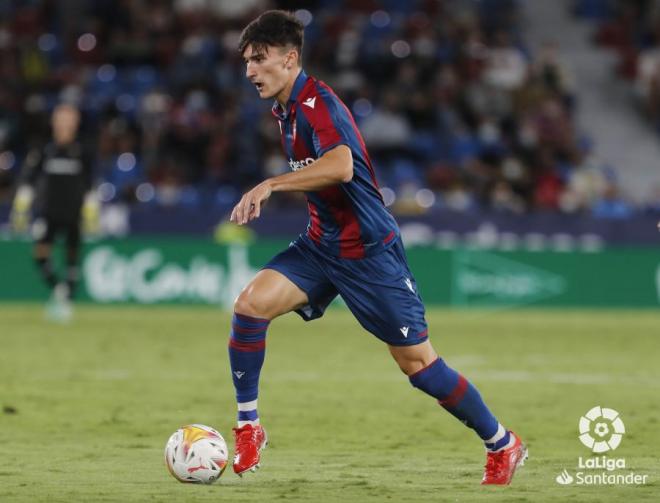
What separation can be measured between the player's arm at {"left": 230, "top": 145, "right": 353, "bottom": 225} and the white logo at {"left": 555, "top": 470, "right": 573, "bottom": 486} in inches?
72.5

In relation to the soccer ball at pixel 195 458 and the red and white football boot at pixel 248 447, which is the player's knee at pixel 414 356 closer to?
the red and white football boot at pixel 248 447

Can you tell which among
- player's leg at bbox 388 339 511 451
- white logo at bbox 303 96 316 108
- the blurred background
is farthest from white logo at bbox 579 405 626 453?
the blurred background

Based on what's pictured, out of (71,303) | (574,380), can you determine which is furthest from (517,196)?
(574,380)

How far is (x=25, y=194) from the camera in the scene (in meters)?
18.4

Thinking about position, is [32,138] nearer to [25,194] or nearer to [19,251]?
[19,251]

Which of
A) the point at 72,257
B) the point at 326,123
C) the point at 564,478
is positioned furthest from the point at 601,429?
the point at 72,257

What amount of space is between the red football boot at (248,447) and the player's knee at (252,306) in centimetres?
60

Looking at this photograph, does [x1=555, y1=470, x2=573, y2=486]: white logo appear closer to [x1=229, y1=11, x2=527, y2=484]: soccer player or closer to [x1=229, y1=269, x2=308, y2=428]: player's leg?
[x1=229, y1=11, x2=527, y2=484]: soccer player

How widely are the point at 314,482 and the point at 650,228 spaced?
50.1 feet

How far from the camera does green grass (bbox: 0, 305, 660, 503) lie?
22.2 feet

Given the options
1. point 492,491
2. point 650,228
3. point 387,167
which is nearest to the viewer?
point 492,491

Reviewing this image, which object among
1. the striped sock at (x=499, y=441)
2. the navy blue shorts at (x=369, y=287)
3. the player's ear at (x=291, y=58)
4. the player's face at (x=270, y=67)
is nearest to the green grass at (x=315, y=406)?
the striped sock at (x=499, y=441)

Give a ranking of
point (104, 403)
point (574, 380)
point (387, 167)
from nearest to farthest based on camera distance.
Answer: point (104, 403)
point (574, 380)
point (387, 167)

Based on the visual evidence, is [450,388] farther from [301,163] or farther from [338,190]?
[301,163]
